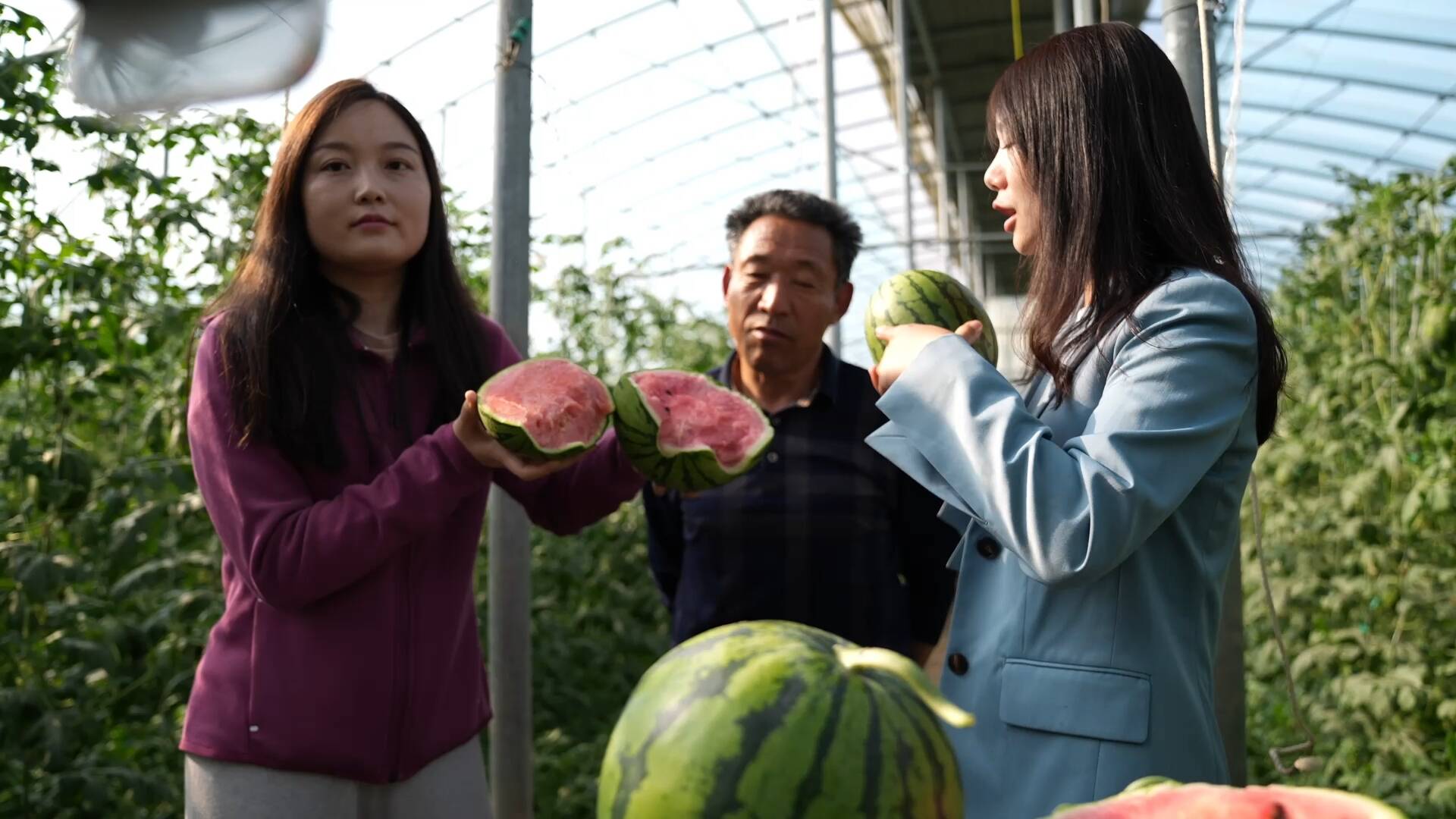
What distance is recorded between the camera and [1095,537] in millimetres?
1355

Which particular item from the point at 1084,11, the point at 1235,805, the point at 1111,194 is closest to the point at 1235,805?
the point at 1235,805

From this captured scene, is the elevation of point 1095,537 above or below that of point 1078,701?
above

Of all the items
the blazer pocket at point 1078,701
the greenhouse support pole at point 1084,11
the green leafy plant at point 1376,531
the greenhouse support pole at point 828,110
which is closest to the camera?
the blazer pocket at point 1078,701

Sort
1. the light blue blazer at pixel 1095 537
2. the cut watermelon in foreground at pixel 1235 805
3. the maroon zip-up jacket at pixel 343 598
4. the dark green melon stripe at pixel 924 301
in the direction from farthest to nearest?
the dark green melon stripe at pixel 924 301
the maroon zip-up jacket at pixel 343 598
the light blue blazer at pixel 1095 537
the cut watermelon in foreground at pixel 1235 805

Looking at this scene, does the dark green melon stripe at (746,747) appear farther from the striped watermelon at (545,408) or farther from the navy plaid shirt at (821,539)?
the navy plaid shirt at (821,539)

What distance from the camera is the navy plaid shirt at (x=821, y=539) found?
9.22 feet

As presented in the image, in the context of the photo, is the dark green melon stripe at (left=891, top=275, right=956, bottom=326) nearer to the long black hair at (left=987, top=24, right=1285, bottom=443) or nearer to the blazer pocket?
the long black hair at (left=987, top=24, right=1285, bottom=443)

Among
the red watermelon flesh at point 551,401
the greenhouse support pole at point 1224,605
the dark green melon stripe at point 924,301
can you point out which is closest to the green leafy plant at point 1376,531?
the greenhouse support pole at point 1224,605

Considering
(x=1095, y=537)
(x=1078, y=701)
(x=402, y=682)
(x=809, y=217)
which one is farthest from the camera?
(x=809, y=217)

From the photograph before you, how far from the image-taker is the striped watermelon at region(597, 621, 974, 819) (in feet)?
2.53

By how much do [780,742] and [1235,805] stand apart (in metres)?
0.28

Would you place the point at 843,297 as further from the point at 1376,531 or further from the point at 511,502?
the point at 1376,531

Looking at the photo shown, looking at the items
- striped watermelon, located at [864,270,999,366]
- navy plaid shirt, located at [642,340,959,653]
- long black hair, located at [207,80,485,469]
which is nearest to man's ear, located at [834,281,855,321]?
navy plaid shirt, located at [642,340,959,653]

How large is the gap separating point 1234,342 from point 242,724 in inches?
65.7
